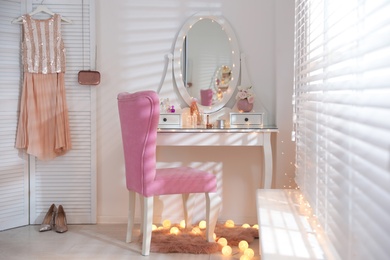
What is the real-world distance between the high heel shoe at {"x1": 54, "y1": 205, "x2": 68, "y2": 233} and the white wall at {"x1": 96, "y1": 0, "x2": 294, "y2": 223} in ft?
1.01

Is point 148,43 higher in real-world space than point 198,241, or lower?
higher

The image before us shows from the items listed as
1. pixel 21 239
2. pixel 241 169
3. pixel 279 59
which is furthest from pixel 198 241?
pixel 279 59

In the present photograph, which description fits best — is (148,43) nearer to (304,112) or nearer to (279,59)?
(279,59)

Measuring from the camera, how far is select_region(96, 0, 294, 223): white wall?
12.3 ft

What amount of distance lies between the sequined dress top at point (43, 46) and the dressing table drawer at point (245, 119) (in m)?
1.42

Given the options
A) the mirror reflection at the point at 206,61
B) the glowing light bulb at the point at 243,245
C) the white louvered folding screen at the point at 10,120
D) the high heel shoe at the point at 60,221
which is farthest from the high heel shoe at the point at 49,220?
Answer: the glowing light bulb at the point at 243,245

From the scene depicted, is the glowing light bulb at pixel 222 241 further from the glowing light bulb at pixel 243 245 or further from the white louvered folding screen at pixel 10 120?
the white louvered folding screen at pixel 10 120

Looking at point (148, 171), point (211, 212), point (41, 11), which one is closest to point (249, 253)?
point (211, 212)

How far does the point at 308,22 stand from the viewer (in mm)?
2264

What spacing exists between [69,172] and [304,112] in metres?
2.21

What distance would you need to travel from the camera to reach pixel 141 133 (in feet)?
9.61

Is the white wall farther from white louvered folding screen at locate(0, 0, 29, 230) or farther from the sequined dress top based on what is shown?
white louvered folding screen at locate(0, 0, 29, 230)

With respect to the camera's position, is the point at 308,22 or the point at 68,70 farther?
the point at 68,70

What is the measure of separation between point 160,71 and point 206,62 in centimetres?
39
